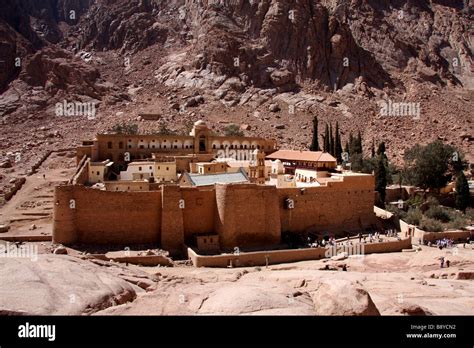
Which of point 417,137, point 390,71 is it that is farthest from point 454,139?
point 390,71

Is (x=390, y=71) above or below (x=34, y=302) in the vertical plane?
above

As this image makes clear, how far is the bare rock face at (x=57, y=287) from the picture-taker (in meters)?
10.3

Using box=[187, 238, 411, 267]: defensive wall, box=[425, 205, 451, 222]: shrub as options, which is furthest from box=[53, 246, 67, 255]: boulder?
box=[425, 205, 451, 222]: shrub

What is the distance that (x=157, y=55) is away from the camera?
8156cm

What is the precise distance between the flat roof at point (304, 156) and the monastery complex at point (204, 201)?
9 cm

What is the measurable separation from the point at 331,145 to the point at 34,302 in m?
38.0

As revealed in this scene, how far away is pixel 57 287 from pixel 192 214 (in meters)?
13.4

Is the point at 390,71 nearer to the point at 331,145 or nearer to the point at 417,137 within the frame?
the point at 417,137

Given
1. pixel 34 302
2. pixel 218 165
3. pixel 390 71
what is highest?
pixel 390 71

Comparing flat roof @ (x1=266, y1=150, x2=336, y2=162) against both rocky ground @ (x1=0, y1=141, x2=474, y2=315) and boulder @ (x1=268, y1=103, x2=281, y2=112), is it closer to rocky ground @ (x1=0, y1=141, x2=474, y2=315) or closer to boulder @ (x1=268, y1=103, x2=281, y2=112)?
rocky ground @ (x1=0, y1=141, x2=474, y2=315)

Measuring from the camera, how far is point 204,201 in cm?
2548

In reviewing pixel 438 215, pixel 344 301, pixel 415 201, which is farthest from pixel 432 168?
pixel 344 301

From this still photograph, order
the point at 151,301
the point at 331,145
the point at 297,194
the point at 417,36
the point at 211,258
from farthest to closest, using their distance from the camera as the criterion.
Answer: the point at 417,36
the point at 331,145
the point at 297,194
the point at 211,258
the point at 151,301
